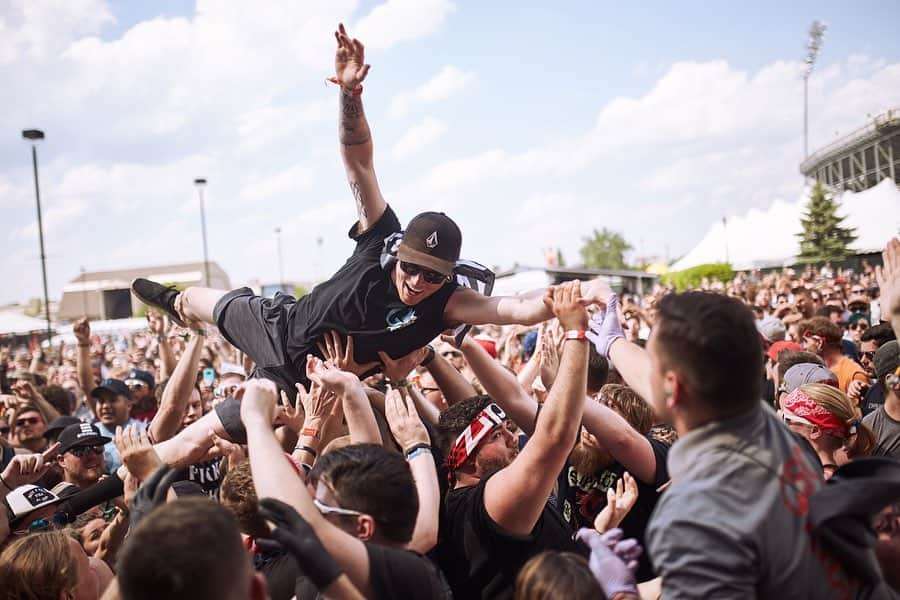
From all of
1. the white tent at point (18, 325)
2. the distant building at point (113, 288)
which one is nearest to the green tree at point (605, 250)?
the distant building at point (113, 288)

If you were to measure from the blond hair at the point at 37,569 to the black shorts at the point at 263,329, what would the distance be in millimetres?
1621

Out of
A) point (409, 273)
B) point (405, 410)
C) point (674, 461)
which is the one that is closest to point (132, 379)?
point (409, 273)

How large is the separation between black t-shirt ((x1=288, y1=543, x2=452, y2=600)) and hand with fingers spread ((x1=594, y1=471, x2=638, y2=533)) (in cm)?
96

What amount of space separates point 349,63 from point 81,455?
3376mm

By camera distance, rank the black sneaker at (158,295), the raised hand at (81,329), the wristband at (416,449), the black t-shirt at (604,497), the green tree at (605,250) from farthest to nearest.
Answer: the green tree at (605,250) → the raised hand at (81,329) → the black sneaker at (158,295) → the black t-shirt at (604,497) → the wristband at (416,449)

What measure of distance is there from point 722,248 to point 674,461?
4071 centimetres

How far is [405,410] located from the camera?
2889mm

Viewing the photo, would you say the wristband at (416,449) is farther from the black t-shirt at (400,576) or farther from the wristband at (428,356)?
the wristband at (428,356)

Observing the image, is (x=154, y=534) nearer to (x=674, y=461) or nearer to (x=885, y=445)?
(x=674, y=461)

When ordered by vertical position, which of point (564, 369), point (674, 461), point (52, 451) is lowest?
point (52, 451)

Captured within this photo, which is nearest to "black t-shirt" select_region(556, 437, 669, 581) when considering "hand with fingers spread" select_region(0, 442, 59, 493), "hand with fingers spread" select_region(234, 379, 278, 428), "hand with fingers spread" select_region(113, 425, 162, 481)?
"hand with fingers spread" select_region(234, 379, 278, 428)

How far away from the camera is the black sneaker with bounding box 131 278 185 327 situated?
4.82 meters

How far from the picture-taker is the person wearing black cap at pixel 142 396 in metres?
7.25

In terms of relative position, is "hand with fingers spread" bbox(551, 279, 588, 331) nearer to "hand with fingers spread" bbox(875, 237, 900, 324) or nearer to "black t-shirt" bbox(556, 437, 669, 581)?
"black t-shirt" bbox(556, 437, 669, 581)
